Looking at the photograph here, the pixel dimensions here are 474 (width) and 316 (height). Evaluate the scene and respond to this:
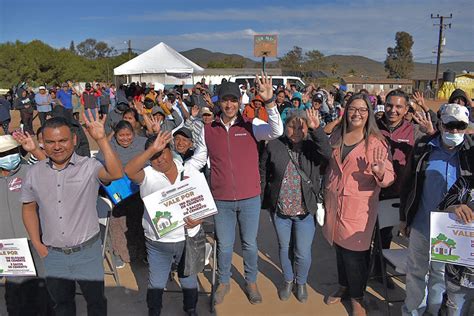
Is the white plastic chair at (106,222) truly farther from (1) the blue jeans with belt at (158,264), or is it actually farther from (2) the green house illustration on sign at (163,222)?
(2) the green house illustration on sign at (163,222)

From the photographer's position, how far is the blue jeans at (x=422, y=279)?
117 inches

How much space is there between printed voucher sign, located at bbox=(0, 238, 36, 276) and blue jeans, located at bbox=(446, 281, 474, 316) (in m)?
2.91

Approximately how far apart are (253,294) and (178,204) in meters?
1.36

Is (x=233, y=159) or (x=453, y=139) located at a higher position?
(x=453, y=139)

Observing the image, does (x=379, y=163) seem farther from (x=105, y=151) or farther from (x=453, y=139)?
(x=105, y=151)

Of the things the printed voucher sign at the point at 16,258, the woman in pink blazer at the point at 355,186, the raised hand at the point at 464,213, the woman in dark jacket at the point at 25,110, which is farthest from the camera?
the woman in dark jacket at the point at 25,110

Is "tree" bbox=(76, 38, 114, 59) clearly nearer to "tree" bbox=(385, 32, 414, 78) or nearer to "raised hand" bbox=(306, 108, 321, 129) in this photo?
"tree" bbox=(385, 32, 414, 78)

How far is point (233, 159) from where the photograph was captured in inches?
137

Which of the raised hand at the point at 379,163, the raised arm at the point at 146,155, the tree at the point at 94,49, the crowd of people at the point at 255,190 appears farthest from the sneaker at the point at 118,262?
the tree at the point at 94,49

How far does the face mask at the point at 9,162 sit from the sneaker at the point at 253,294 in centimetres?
230

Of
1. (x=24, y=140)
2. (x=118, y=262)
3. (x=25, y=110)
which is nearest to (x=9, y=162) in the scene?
(x=24, y=140)

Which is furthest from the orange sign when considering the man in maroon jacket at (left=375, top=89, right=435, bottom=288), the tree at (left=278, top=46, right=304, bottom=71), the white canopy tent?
the man in maroon jacket at (left=375, top=89, right=435, bottom=288)

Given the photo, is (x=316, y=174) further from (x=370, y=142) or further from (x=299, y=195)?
(x=370, y=142)

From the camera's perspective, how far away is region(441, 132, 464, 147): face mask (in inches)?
110
